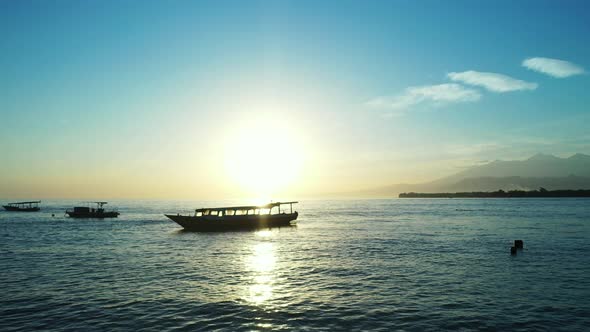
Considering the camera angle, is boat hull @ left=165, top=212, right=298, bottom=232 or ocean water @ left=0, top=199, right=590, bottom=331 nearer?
ocean water @ left=0, top=199, right=590, bottom=331

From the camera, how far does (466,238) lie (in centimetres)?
4928

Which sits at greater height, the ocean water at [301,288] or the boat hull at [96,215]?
the boat hull at [96,215]

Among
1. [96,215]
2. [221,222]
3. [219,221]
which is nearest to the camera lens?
[219,221]

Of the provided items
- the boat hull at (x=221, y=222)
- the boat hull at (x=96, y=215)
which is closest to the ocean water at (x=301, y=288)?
the boat hull at (x=221, y=222)

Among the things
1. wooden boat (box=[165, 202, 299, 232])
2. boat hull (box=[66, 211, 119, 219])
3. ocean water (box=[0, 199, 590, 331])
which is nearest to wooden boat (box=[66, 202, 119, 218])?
boat hull (box=[66, 211, 119, 219])

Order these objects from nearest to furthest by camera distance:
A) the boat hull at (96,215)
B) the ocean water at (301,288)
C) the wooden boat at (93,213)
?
the ocean water at (301,288)
the boat hull at (96,215)
the wooden boat at (93,213)

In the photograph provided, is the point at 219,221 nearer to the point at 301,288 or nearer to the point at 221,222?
the point at 221,222

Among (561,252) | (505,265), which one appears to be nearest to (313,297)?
(505,265)

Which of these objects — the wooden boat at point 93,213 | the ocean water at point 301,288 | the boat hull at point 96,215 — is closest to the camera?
the ocean water at point 301,288

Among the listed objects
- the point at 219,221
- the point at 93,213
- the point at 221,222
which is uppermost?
the point at 93,213

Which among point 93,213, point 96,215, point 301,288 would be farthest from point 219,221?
point 93,213

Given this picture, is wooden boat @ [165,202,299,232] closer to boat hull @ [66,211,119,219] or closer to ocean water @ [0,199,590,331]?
ocean water @ [0,199,590,331]

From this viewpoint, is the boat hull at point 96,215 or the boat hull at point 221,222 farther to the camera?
the boat hull at point 96,215

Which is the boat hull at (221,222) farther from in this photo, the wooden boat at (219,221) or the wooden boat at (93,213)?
the wooden boat at (93,213)
